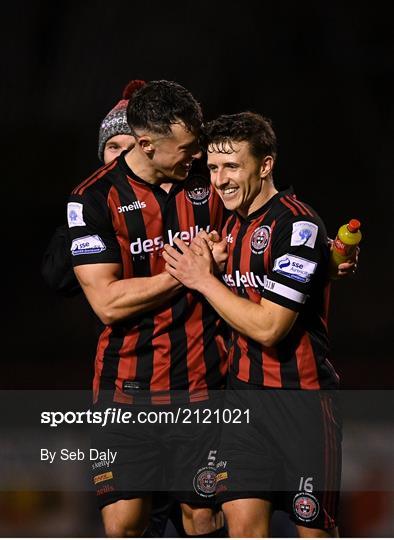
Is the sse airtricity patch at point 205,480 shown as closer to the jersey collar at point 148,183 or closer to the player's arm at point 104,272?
the player's arm at point 104,272

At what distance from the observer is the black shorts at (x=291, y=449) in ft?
11.6

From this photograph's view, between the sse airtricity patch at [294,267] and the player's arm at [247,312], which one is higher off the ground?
the sse airtricity patch at [294,267]

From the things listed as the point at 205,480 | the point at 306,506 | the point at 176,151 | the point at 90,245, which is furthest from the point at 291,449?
the point at 176,151

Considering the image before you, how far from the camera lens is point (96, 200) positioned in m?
3.70

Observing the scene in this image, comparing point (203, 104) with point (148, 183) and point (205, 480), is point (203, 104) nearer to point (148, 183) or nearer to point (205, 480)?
point (148, 183)

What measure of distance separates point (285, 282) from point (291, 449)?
1.94ft

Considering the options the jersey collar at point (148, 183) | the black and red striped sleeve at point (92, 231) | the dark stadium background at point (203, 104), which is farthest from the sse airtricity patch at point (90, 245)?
the dark stadium background at point (203, 104)

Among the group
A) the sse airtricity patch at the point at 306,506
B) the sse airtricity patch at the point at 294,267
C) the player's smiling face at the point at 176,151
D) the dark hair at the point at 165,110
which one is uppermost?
the dark hair at the point at 165,110

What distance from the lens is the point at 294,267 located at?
3.42 m

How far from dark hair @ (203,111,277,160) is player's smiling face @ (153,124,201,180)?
0.07 m

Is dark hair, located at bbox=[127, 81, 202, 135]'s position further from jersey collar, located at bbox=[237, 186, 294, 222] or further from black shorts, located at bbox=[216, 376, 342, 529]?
black shorts, located at bbox=[216, 376, 342, 529]

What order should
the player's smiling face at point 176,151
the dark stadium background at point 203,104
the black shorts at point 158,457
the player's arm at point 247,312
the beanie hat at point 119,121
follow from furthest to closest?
the dark stadium background at point 203,104 < the beanie hat at point 119,121 < the black shorts at point 158,457 < the player's smiling face at point 176,151 < the player's arm at point 247,312

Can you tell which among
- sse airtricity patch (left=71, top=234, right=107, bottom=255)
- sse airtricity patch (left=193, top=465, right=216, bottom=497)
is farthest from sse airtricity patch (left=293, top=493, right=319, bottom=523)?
sse airtricity patch (left=71, top=234, right=107, bottom=255)

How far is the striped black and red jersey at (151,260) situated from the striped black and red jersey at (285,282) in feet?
0.49
